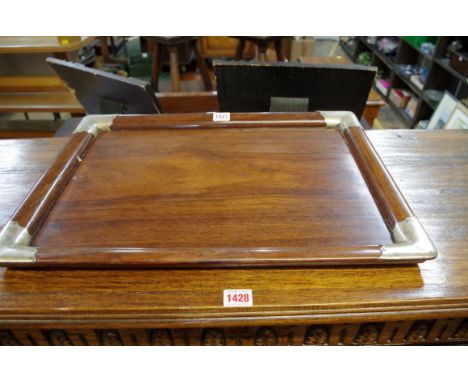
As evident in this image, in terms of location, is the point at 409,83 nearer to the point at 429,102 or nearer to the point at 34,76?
the point at 429,102

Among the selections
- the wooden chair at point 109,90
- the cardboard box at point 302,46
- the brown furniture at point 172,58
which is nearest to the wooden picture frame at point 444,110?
the cardboard box at point 302,46

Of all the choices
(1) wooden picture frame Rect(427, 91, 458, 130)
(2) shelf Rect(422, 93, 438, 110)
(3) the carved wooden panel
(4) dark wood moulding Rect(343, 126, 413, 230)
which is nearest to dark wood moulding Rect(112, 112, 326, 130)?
(4) dark wood moulding Rect(343, 126, 413, 230)

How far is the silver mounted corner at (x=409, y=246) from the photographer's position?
610mm

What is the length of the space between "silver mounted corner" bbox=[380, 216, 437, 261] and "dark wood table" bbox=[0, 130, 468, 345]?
0.12 ft

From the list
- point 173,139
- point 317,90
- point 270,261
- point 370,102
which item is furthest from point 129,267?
point 370,102

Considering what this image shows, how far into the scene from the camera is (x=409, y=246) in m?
0.62

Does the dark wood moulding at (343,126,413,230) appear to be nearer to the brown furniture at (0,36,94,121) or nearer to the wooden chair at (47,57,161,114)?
the wooden chair at (47,57,161,114)

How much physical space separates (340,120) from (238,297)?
0.58 meters

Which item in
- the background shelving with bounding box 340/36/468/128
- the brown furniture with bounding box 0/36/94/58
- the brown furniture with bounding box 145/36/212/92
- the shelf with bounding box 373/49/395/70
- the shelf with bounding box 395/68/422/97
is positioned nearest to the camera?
the brown furniture with bounding box 145/36/212/92

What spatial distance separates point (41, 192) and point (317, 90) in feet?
2.58

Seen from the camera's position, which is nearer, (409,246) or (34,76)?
(409,246)

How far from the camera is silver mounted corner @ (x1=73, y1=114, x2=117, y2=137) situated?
0.92 meters

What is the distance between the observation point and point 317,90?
3.47ft

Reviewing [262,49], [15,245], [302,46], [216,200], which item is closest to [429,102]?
[302,46]
